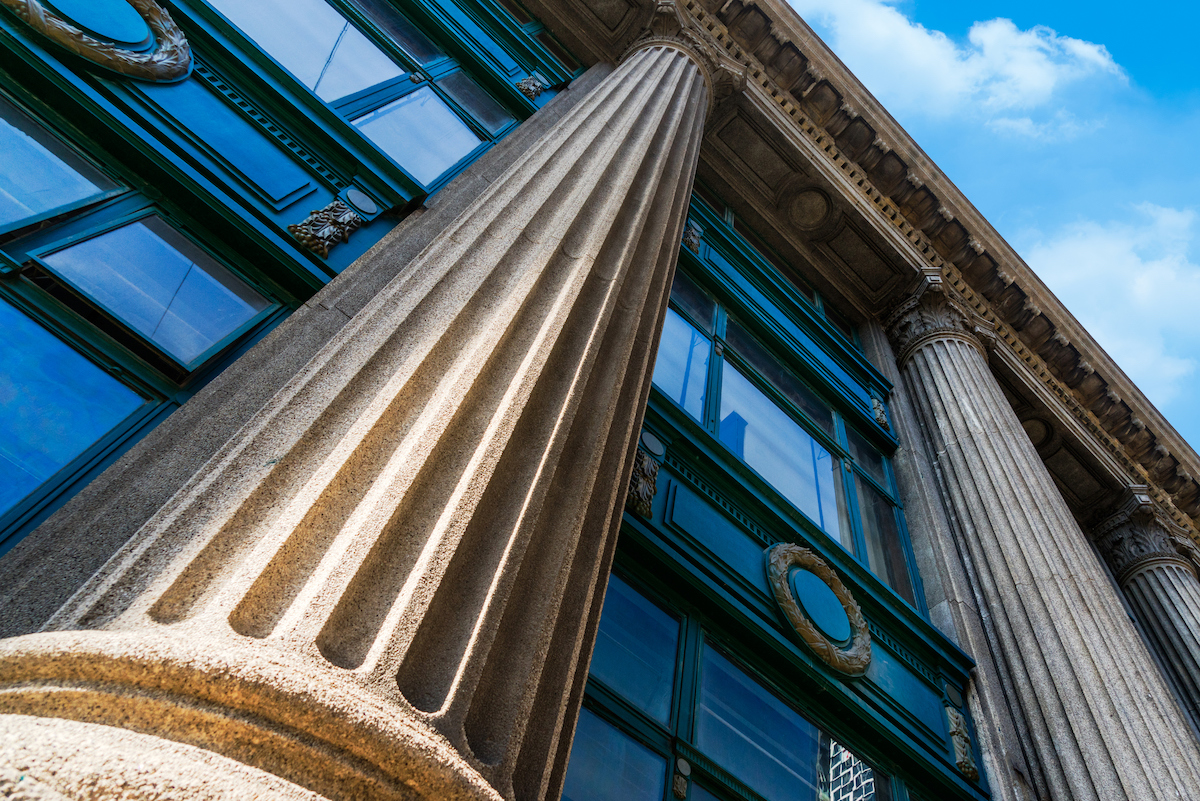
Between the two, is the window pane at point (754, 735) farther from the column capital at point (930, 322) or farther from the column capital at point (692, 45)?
the column capital at point (930, 322)

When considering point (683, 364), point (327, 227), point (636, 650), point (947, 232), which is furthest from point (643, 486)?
point (947, 232)

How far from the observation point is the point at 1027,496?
9.58 meters

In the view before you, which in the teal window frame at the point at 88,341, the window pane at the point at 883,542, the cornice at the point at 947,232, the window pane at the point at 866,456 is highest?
the cornice at the point at 947,232

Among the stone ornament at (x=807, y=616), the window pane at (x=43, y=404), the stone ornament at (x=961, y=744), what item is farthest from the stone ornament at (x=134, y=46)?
the stone ornament at (x=961, y=744)

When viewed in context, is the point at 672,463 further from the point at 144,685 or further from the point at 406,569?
the point at 144,685

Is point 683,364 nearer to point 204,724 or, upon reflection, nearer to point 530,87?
point 530,87

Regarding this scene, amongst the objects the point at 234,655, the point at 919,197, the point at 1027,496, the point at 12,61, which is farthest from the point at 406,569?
the point at 919,197

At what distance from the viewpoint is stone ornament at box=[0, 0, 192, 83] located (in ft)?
16.5

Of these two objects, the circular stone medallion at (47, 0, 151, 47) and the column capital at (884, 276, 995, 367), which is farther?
the column capital at (884, 276, 995, 367)

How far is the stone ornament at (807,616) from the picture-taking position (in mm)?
6782

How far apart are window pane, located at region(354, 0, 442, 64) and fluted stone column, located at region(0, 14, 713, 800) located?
5319 millimetres

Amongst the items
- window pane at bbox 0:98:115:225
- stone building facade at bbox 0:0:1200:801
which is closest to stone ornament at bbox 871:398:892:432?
stone building facade at bbox 0:0:1200:801

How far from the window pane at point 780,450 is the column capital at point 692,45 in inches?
172

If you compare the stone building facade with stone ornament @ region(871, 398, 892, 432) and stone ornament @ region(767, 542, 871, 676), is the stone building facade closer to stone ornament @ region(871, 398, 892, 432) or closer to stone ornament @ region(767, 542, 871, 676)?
stone ornament @ region(767, 542, 871, 676)
